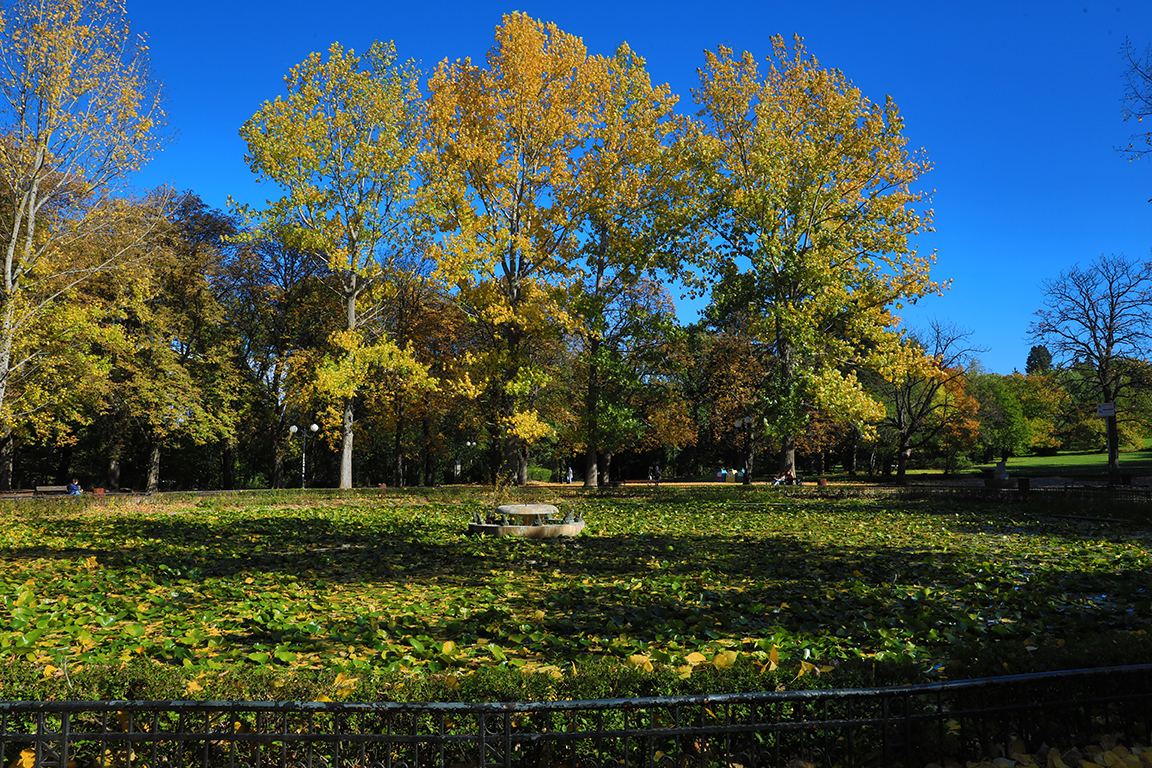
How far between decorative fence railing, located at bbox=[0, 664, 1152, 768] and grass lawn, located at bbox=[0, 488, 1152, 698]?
0.31m

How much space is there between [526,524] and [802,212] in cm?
1507

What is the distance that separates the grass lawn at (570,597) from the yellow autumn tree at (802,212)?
9652 mm

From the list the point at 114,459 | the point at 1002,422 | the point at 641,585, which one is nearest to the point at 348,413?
the point at 114,459

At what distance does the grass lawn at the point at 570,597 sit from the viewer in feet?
14.9

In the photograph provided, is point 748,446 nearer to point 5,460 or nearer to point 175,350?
point 175,350

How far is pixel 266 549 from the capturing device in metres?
10.3

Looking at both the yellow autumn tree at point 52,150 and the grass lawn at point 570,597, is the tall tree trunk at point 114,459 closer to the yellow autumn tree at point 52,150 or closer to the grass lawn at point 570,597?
the yellow autumn tree at point 52,150

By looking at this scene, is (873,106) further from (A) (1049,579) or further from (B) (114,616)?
(B) (114,616)

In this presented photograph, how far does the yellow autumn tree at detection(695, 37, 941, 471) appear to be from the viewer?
2167 centimetres

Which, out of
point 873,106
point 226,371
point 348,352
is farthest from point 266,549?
point 226,371

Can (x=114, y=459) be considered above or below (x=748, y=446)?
below

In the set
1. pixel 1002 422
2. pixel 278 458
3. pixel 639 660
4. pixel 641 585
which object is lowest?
pixel 641 585

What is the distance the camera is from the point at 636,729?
9.12 ft

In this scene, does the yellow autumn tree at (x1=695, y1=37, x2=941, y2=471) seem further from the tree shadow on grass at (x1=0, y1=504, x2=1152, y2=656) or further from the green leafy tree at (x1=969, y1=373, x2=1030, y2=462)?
the green leafy tree at (x1=969, y1=373, x2=1030, y2=462)
